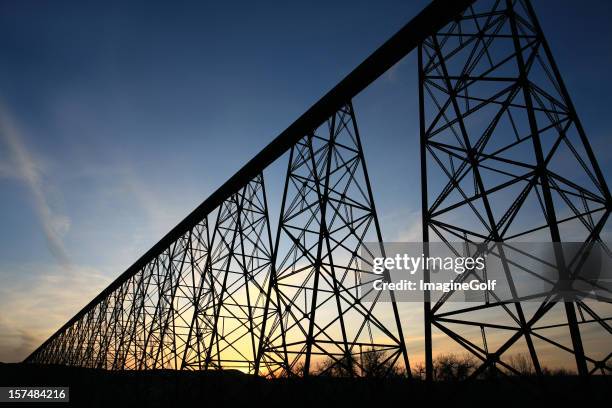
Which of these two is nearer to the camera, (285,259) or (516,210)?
(516,210)

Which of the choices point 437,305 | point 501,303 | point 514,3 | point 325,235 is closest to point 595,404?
point 501,303

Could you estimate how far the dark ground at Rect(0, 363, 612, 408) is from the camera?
6402 millimetres

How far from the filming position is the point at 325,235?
8.31 meters

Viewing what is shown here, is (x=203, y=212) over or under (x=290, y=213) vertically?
over

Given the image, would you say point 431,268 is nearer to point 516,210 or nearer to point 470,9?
point 516,210

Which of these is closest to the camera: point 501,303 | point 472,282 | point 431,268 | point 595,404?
point 595,404

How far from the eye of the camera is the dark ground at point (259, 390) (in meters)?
6.40

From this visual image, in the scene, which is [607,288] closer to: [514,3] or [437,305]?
[437,305]

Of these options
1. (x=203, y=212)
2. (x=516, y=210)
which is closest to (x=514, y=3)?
(x=516, y=210)

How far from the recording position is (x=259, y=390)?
348 inches

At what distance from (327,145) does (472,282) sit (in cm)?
485

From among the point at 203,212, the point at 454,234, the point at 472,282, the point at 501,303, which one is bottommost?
the point at 501,303

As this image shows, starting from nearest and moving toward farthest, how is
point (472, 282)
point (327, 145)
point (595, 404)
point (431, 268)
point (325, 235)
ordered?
point (595, 404), point (472, 282), point (431, 268), point (325, 235), point (327, 145)

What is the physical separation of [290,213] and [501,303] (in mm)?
5706
